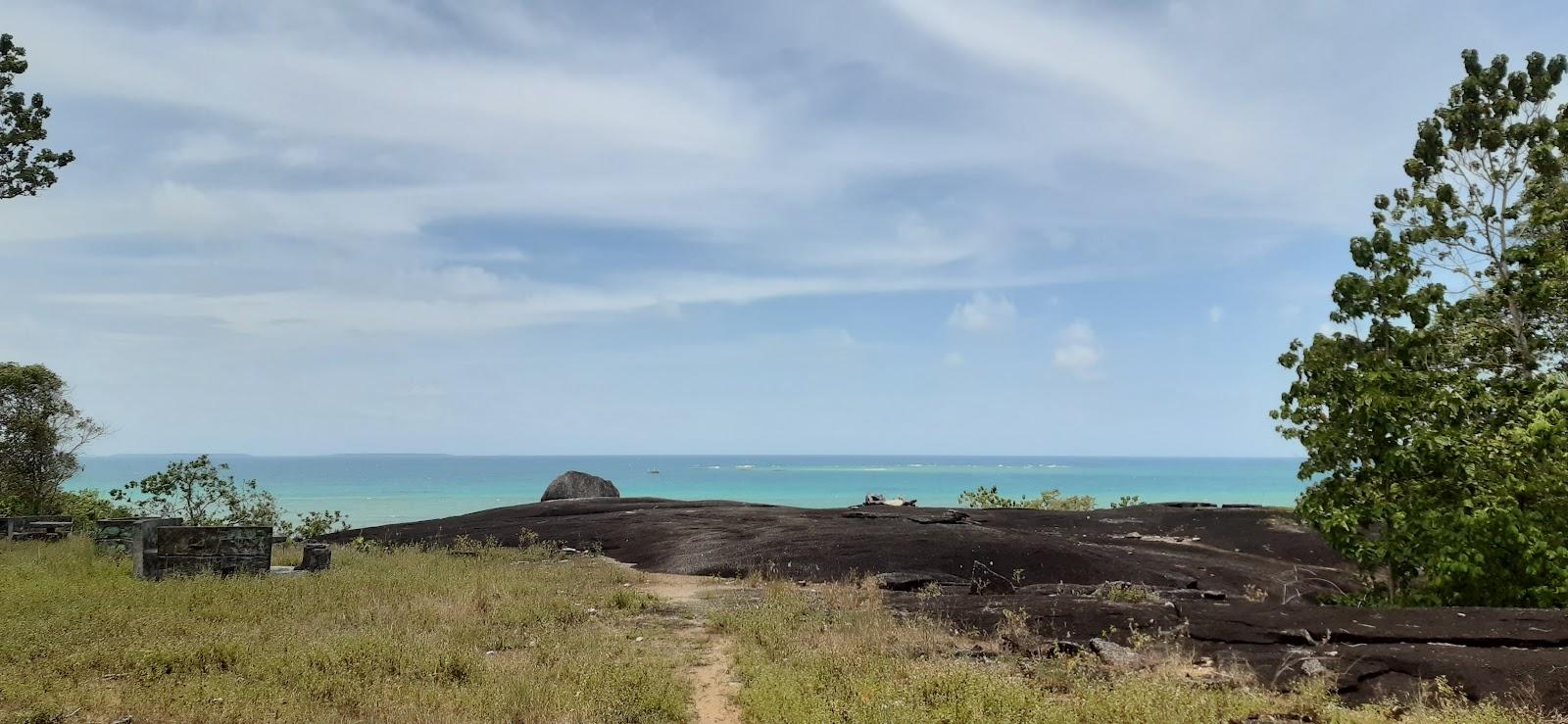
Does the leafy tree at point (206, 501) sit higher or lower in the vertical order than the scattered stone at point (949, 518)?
higher

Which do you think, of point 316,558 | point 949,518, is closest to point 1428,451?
point 949,518

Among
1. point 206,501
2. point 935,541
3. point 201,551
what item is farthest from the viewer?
point 206,501

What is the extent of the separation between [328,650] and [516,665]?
2691 millimetres

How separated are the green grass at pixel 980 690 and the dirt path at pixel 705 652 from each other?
230 millimetres

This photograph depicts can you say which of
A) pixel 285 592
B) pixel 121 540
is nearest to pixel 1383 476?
pixel 285 592

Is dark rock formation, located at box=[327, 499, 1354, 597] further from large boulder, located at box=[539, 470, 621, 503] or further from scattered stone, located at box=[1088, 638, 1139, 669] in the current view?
scattered stone, located at box=[1088, 638, 1139, 669]

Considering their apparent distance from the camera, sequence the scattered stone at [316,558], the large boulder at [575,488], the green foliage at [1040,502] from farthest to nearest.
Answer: the green foliage at [1040,502] → the large boulder at [575,488] → the scattered stone at [316,558]

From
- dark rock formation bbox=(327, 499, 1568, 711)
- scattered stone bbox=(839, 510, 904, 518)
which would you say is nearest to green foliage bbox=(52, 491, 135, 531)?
dark rock formation bbox=(327, 499, 1568, 711)

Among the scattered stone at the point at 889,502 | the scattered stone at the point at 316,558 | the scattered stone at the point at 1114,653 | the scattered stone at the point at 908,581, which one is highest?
the scattered stone at the point at 316,558

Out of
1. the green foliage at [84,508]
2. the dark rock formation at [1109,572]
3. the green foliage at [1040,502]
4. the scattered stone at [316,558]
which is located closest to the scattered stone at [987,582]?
the dark rock formation at [1109,572]

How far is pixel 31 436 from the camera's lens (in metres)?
30.1

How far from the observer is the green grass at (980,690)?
8.80 m

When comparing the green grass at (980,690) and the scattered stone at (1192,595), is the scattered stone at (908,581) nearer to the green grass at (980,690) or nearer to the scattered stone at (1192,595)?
the scattered stone at (1192,595)

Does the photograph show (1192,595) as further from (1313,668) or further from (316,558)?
(316,558)
